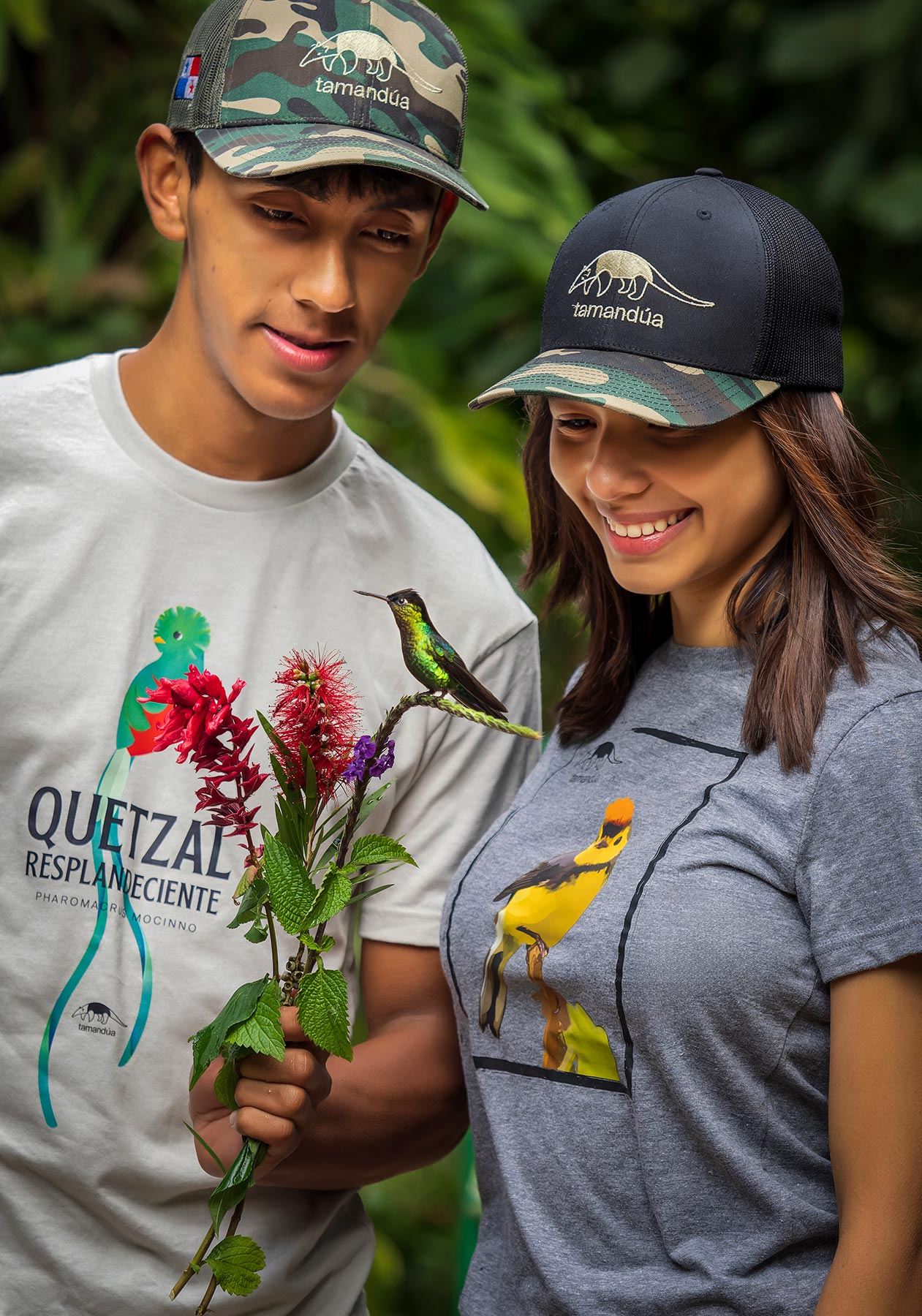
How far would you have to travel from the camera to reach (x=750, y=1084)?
53.0 inches

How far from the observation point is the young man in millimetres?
1660

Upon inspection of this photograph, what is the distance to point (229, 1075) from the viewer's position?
1.36 m

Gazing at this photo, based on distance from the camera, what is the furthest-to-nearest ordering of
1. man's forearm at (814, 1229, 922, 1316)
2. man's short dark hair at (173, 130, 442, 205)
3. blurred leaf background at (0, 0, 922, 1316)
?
blurred leaf background at (0, 0, 922, 1316), man's short dark hair at (173, 130, 442, 205), man's forearm at (814, 1229, 922, 1316)

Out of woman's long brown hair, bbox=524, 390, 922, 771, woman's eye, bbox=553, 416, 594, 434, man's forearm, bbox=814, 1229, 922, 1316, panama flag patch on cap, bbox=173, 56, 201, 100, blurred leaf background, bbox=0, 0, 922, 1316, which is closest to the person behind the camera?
man's forearm, bbox=814, 1229, 922, 1316

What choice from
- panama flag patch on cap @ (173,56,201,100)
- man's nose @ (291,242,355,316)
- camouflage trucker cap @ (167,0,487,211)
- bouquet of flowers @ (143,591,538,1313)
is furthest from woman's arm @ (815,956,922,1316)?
panama flag patch on cap @ (173,56,201,100)

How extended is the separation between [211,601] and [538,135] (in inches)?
78.0

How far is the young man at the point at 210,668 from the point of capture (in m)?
1.66

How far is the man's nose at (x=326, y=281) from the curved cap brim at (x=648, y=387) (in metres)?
0.26

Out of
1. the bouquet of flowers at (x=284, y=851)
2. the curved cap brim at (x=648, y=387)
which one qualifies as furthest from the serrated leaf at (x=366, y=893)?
the curved cap brim at (x=648, y=387)

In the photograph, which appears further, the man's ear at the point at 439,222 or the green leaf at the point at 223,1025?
the man's ear at the point at 439,222

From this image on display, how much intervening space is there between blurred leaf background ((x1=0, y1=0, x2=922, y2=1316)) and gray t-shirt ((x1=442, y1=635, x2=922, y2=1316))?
5.70ft

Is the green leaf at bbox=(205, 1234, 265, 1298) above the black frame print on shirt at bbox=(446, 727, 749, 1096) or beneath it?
beneath

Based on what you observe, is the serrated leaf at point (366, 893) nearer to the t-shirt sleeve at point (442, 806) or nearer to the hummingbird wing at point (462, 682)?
the t-shirt sleeve at point (442, 806)

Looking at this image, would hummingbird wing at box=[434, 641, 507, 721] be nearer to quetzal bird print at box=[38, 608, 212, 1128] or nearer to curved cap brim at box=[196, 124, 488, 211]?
quetzal bird print at box=[38, 608, 212, 1128]
